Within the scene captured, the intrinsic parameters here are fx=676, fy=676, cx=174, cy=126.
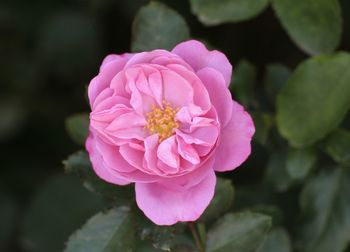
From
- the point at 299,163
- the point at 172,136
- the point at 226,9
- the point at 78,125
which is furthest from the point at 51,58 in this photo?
the point at 172,136

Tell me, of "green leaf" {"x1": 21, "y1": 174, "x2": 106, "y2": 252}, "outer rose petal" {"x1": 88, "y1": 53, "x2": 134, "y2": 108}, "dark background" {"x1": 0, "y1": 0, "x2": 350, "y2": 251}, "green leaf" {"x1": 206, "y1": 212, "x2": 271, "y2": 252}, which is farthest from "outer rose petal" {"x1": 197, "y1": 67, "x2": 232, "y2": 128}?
"dark background" {"x1": 0, "y1": 0, "x2": 350, "y2": 251}

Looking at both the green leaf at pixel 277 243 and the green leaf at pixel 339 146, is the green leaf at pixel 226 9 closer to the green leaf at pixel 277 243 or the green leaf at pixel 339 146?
the green leaf at pixel 339 146

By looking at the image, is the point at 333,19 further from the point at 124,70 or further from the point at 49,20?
the point at 49,20

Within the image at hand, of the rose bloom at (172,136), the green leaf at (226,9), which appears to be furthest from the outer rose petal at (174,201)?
the green leaf at (226,9)

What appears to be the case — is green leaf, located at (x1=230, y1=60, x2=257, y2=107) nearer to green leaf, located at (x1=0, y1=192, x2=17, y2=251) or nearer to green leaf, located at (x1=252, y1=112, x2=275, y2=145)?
green leaf, located at (x1=252, y1=112, x2=275, y2=145)

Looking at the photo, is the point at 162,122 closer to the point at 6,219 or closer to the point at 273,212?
the point at 273,212

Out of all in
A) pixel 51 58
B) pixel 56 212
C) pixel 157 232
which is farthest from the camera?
pixel 51 58

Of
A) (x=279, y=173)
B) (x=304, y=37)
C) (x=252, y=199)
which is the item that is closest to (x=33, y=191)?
(x=252, y=199)
